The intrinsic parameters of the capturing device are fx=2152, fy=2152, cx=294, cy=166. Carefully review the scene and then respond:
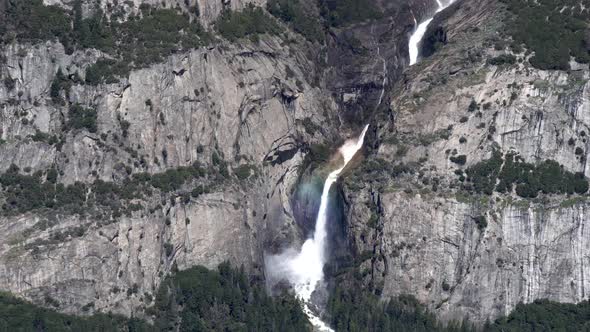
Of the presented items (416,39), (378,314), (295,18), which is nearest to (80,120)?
(295,18)

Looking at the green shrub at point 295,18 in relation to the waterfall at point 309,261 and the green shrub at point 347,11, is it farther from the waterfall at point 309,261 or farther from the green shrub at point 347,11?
the waterfall at point 309,261

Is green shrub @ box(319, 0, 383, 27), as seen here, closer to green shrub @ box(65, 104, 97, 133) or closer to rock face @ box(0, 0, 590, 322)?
rock face @ box(0, 0, 590, 322)

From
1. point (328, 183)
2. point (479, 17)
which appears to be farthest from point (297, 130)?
point (479, 17)

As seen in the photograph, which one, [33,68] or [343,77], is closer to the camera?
[33,68]

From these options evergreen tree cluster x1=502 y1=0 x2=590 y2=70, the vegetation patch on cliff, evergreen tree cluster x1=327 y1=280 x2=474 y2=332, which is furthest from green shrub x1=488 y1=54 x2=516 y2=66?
the vegetation patch on cliff

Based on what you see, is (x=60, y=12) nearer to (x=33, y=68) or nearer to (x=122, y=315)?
(x=33, y=68)

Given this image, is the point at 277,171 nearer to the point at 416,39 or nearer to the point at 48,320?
the point at 416,39

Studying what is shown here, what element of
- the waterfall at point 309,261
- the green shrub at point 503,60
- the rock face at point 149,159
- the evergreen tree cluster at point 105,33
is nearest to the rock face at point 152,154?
the rock face at point 149,159
